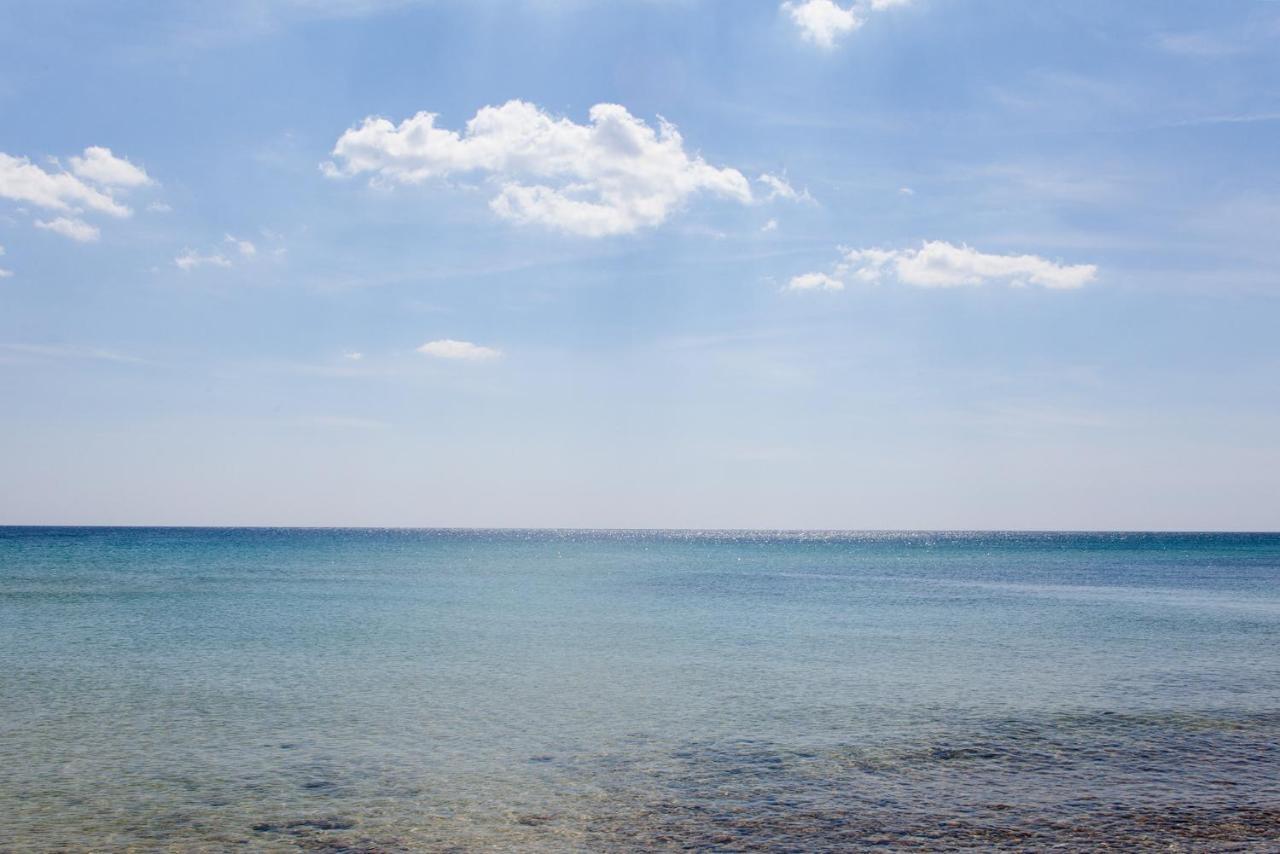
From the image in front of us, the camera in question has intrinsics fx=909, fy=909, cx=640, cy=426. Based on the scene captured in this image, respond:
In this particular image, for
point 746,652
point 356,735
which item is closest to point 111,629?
point 356,735

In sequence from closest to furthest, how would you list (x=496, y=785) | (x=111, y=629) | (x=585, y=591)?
(x=496, y=785), (x=111, y=629), (x=585, y=591)

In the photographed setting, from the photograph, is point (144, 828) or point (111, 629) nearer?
point (144, 828)

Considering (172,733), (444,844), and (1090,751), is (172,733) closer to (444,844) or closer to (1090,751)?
(444,844)

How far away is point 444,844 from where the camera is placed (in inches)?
544

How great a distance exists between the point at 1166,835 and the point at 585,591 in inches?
2107

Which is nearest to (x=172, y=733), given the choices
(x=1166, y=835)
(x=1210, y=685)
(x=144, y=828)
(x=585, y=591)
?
(x=144, y=828)

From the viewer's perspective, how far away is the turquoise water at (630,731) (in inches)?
572

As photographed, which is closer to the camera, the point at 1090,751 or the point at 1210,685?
the point at 1090,751

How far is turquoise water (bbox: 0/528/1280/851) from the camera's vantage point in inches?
572

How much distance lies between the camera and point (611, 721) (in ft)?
72.5

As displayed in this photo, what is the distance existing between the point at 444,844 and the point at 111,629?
32.0m

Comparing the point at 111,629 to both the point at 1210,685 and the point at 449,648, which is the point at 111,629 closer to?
the point at 449,648

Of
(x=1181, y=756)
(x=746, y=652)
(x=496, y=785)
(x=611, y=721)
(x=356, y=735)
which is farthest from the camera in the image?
(x=746, y=652)

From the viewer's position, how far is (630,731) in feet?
68.9
